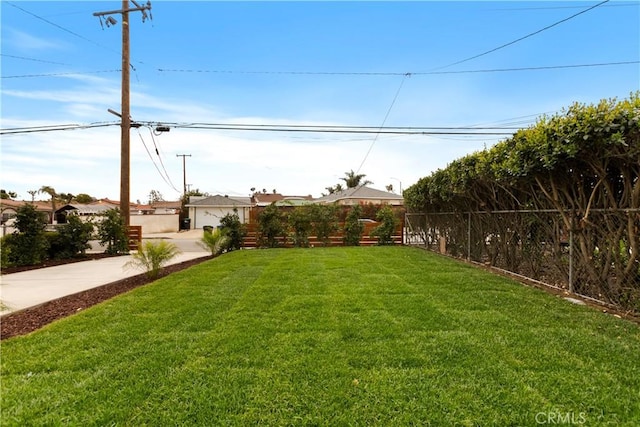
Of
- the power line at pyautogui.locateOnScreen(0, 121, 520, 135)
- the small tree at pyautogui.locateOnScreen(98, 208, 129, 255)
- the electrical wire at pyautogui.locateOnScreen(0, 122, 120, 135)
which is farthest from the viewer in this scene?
the power line at pyautogui.locateOnScreen(0, 121, 520, 135)

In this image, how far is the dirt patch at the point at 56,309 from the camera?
13.6ft

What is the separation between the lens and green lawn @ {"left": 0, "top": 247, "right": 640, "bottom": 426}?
215 cm

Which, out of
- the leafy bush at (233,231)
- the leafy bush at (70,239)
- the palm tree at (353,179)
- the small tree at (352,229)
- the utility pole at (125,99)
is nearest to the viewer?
the leafy bush at (70,239)

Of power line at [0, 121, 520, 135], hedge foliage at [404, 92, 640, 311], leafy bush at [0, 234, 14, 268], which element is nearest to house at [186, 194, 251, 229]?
power line at [0, 121, 520, 135]

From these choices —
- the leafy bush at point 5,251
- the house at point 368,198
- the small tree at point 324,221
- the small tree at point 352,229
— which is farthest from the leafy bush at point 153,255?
the house at point 368,198

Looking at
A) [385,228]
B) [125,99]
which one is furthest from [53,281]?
[385,228]

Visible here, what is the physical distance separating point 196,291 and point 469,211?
723 cm

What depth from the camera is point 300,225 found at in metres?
14.0

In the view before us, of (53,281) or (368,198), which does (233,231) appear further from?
(368,198)

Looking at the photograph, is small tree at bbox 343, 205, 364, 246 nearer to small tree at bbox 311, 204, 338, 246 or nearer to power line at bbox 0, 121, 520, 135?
small tree at bbox 311, 204, 338, 246

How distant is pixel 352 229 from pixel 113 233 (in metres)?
9.26

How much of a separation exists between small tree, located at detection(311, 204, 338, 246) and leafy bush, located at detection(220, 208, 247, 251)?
9.60 ft

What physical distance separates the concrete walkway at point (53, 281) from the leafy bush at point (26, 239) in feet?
2.48

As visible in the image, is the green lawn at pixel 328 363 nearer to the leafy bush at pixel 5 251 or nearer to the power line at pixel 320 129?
the leafy bush at pixel 5 251
